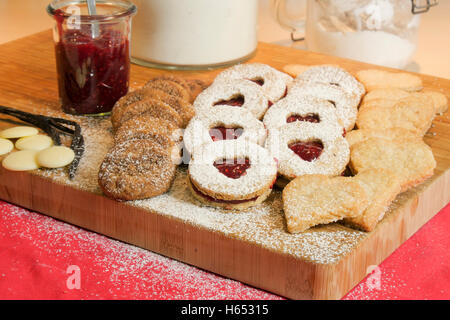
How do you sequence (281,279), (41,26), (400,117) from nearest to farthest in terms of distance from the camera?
1. (281,279)
2. (400,117)
3. (41,26)

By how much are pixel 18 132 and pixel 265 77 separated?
22.6 inches

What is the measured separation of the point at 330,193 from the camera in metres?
1.14

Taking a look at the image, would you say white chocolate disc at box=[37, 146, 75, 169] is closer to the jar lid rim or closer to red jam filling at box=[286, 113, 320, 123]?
the jar lid rim

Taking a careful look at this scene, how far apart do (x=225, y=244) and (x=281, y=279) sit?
0.11 meters

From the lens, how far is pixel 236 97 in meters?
1.52

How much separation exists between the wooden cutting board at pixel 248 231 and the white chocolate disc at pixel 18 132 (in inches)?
4.8

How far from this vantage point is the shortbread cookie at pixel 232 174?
1.16m

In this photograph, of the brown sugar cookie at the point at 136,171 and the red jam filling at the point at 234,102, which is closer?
the brown sugar cookie at the point at 136,171

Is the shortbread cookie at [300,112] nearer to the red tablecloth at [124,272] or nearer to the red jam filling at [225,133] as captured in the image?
the red jam filling at [225,133]

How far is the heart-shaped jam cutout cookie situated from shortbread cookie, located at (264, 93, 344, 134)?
0.55 ft

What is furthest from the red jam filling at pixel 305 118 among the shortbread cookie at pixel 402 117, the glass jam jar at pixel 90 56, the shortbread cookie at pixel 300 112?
the glass jam jar at pixel 90 56

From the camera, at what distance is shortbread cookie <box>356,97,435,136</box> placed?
1.43 meters

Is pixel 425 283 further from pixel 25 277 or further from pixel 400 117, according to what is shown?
pixel 25 277

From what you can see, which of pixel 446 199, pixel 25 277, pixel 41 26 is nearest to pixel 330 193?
pixel 446 199
